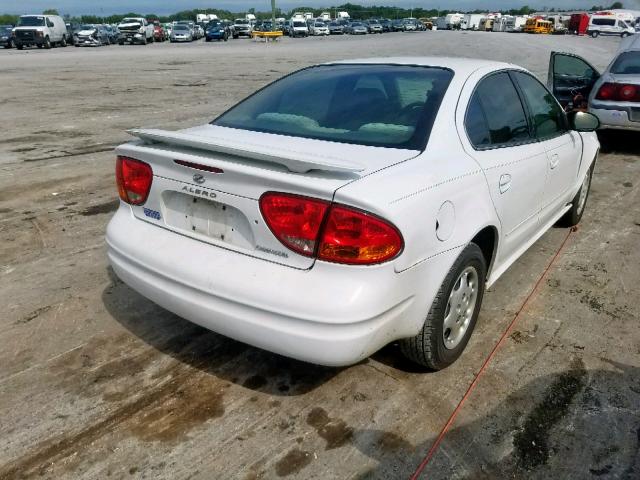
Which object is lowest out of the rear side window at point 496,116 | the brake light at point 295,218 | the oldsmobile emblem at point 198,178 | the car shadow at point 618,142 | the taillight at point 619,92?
the car shadow at point 618,142

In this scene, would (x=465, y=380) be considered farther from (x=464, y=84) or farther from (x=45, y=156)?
(x=45, y=156)

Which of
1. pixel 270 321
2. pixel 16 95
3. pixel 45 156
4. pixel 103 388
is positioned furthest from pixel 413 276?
pixel 16 95

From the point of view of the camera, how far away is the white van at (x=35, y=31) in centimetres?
3447

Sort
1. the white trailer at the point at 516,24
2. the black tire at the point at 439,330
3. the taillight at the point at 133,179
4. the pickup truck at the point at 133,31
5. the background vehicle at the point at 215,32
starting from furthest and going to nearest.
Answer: the white trailer at the point at 516,24
the background vehicle at the point at 215,32
the pickup truck at the point at 133,31
the taillight at the point at 133,179
the black tire at the point at 439,330

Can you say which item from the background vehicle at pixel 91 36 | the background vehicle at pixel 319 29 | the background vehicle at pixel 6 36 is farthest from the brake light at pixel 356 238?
the background vehicle at pixel 319 29

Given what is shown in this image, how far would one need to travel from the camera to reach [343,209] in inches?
87.8

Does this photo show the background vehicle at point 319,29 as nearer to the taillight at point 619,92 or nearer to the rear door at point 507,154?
the taillight at point 619,92

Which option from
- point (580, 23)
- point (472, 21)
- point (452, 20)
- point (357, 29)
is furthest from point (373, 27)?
point (472, 21)

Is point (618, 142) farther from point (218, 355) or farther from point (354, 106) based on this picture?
point (218, 355)

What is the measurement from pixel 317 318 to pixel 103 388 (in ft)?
4.20

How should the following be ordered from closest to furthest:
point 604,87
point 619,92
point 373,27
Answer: point 619,92 → point 604,87 → point 373,27

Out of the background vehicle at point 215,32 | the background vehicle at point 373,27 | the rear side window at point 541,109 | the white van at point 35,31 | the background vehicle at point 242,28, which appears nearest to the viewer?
the rear side window at point 541,109

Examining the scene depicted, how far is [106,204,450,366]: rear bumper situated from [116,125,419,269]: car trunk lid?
0.08 m

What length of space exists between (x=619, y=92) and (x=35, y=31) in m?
36.2
